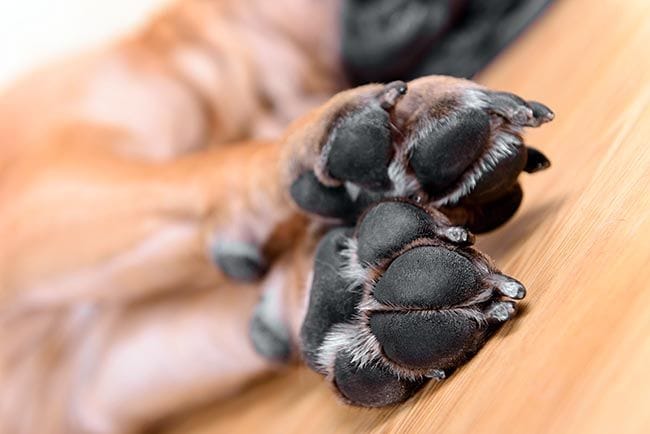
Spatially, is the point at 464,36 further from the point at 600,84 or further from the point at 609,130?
the point at 609,130

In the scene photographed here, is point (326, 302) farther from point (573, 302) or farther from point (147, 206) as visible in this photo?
point (147, 206)

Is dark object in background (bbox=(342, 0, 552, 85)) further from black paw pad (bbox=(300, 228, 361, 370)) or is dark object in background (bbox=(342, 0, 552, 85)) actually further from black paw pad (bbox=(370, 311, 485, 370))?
black paw pad (bbox=(370, 311, 485, 370))

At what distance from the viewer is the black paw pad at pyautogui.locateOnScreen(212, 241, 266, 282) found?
105cm

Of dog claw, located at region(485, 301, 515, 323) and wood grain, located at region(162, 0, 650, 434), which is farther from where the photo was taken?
dog claw, located at region(485, 301, 515, 323)

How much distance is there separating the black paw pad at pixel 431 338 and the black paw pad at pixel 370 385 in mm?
25

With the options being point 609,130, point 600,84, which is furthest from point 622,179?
point 600,84

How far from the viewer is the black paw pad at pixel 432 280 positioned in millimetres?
562

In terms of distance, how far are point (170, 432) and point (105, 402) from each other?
0.12 metres

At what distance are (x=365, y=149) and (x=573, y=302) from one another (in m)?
0.23

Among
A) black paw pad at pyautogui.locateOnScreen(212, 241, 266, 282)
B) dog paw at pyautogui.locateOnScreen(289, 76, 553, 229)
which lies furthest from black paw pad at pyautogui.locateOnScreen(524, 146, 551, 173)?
black paw pad at pyautogui.locateOnScreen(212, 241, 266, 282)

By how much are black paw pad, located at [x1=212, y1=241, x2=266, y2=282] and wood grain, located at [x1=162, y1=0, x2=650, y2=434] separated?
14 cm

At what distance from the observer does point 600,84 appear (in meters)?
0.94

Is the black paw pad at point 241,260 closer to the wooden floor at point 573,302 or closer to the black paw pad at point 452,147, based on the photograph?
the wooden floor at point 573,302

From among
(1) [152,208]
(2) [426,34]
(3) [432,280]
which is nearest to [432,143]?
(3) [432,280]
